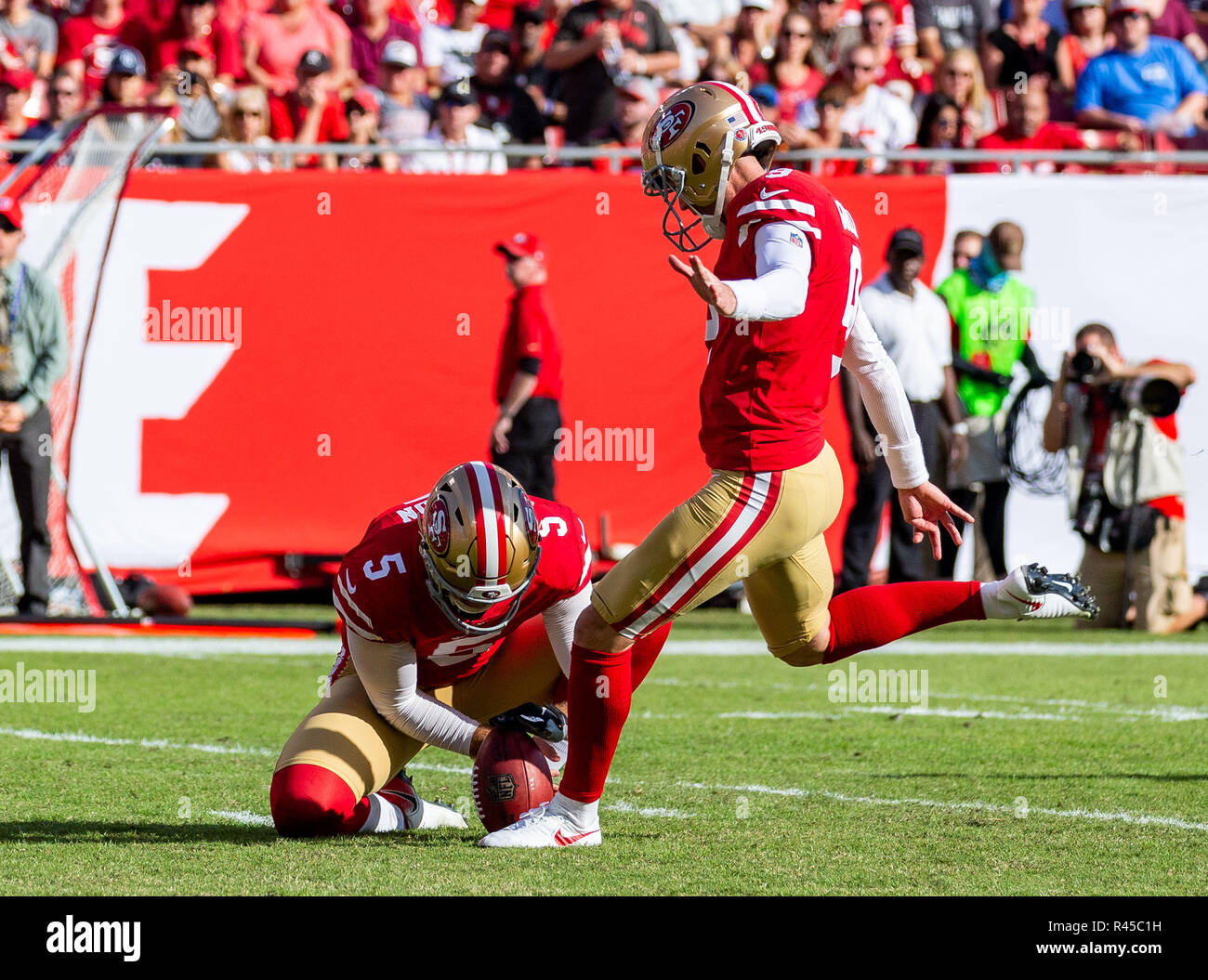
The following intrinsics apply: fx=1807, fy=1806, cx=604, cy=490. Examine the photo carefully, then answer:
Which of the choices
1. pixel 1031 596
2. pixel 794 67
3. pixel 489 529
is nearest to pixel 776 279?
pixel 489 529

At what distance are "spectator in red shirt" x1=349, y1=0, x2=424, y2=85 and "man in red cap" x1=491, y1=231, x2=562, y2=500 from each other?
10.3 feet

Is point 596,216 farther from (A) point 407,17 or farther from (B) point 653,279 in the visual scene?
(A) point 407,17

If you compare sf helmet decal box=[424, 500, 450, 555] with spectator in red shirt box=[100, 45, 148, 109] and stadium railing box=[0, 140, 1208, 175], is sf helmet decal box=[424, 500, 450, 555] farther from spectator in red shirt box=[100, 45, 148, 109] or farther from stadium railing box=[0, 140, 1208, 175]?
spectator in red shirt box=[100, 45, 148, 109]

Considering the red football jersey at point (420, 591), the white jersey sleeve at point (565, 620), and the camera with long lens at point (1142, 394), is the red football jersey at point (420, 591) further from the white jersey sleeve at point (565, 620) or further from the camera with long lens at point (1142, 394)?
the camera with long lens at point (1142, 394)

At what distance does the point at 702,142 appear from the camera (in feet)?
15.8

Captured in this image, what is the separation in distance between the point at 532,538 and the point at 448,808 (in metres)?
1.06

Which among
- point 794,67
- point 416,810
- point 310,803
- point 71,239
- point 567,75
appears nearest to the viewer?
point 310,803

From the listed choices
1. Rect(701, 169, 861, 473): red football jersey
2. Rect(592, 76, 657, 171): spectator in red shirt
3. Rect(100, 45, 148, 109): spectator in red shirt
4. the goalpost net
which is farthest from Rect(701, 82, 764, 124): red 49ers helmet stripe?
Rect(100, 45, 148, 109): spectator in red shirt

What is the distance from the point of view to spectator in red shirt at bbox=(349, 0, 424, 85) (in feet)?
43.9

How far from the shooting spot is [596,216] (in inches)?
453

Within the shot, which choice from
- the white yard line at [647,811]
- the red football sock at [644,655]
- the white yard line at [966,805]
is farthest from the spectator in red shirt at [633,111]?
the white yard line at [647,811]

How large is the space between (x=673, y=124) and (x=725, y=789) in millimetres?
2150

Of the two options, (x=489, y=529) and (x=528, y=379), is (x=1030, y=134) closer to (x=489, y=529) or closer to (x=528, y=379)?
(x=528, y=379)
